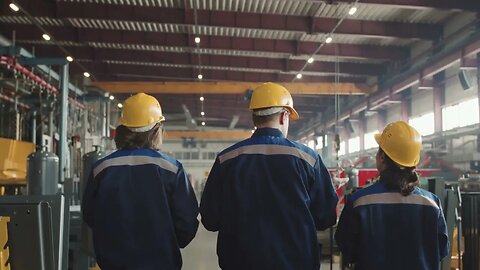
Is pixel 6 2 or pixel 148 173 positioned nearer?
pixel 148 173

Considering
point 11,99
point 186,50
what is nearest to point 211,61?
point 186,50

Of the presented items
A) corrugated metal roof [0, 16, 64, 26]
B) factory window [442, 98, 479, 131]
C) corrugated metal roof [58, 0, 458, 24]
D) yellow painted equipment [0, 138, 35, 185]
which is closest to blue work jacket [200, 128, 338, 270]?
yellow painted equipment [0, 138, 35, 185]

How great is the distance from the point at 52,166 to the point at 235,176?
4951 millimetres

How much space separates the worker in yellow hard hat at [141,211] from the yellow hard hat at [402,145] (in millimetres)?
1049

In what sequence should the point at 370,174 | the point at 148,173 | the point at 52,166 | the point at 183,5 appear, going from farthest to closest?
the point at 370,174
the point at 183,5
the point at 52,166
the point at 148,173

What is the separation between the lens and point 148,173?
2316mm

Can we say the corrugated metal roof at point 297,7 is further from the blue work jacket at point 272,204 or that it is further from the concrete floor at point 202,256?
the blue work jacket at point 272,204

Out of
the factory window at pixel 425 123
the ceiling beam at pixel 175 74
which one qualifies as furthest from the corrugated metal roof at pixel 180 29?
the factory window at pixel 425 123

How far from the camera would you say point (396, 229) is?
2.26 m

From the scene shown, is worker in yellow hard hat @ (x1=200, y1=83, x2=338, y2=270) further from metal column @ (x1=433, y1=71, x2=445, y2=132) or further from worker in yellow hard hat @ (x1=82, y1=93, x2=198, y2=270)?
metal column @ (x1=433, y1=71, x2=445, y2=132)

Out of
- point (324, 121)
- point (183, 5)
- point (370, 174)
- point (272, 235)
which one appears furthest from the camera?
point (324, 121)

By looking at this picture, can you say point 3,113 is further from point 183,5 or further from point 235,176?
point 235,176

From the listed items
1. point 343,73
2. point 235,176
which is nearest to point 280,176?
point 235,176

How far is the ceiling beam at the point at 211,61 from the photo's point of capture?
38.9 ft
